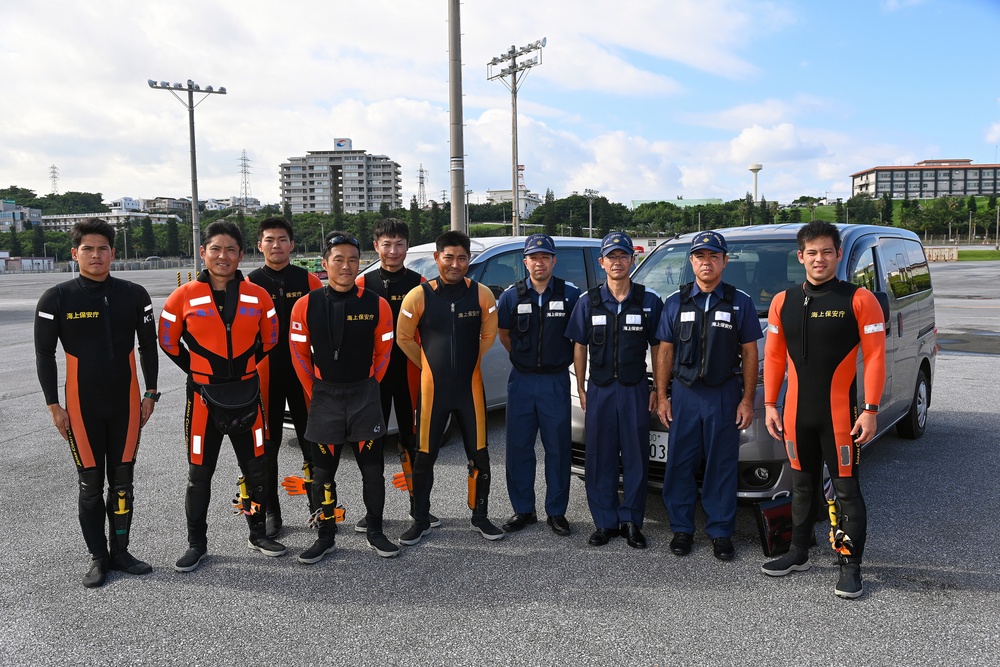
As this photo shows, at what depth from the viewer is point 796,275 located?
5.08 metres

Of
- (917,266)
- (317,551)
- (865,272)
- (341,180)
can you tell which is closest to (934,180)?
(341,180)

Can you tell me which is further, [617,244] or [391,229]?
[391,229]

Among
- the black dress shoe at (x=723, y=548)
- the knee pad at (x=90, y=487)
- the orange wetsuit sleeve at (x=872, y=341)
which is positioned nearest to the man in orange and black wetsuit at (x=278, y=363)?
the knee pad at (x=90, y=487)

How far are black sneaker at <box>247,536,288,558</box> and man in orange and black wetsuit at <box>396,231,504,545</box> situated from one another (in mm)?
750

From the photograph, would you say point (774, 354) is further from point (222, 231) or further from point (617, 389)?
point (222, 231)

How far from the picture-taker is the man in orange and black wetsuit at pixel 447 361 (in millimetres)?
4293

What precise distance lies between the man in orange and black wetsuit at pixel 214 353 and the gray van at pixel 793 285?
6.65 feet

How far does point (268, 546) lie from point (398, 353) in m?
1.39

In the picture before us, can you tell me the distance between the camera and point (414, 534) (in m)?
4.23

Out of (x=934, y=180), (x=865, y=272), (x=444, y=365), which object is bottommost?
(x=444, y=365)

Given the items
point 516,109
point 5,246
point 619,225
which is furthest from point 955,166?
point 5,246

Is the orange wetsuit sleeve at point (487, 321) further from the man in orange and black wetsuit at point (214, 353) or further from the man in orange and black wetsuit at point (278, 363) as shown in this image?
the man in orange and black wetsuit at point (214, 353)

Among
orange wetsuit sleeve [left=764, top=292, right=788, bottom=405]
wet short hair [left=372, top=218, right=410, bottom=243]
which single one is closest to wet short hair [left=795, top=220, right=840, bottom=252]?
orange wetsuit sleeve [left=764, top=292, right=788, bottom=405]

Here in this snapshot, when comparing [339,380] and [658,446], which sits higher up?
[339,380]
